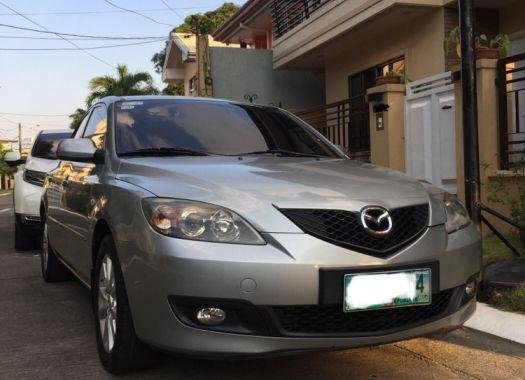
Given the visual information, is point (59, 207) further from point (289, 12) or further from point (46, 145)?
point (289, 12)

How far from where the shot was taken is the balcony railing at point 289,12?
562 inches

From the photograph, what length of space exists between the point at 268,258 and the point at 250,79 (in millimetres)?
14264

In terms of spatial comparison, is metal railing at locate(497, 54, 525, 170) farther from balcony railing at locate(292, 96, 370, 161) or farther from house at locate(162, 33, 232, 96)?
house at locate(162, 33, 232, 96)

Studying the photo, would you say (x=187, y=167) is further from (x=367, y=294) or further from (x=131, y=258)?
(x=367, y=294)

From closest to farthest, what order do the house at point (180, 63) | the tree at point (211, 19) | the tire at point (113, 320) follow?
the tire at point (113, 320) < the house at point (180, 63) < the tree at point (211, 19)

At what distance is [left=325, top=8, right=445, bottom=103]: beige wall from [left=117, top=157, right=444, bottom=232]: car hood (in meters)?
7.34

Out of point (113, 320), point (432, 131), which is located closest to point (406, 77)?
point (432, 131)

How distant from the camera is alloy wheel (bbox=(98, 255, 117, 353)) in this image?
11.0 feet

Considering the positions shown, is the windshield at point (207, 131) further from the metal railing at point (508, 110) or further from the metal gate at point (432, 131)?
the metal gate at point (432, 131)

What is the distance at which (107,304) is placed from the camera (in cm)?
348

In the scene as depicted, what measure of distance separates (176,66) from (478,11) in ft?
54.0

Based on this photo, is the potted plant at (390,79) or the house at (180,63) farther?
the house at (180,63)

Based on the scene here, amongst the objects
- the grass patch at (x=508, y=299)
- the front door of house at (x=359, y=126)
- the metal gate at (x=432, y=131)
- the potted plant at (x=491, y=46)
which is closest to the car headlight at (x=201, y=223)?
the grass patch at (x=508, y=299)

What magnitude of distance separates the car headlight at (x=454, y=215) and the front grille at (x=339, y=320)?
20.0 inches
